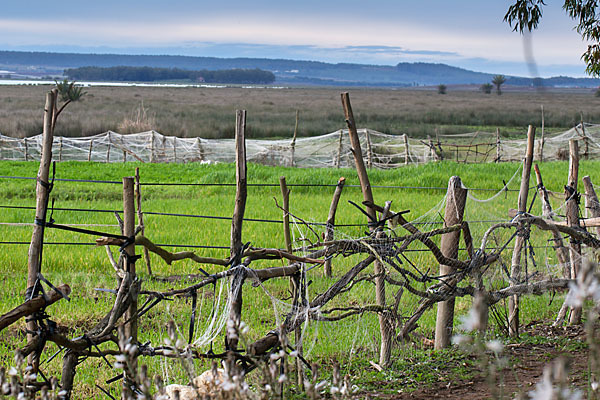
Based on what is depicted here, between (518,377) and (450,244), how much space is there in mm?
1142

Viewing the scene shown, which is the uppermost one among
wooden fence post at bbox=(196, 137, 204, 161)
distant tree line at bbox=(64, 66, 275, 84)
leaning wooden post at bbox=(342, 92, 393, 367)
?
distant tree line at bbox=(64, 66, 275, 84)

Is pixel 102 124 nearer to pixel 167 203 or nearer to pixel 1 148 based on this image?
pixel 1 148

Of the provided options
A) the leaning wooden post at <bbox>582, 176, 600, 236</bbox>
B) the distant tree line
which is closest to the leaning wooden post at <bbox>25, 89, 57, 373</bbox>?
the leaning wooden post at <bbox>582, 176, 600, 236</bbox>

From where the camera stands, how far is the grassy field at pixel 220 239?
489 cm

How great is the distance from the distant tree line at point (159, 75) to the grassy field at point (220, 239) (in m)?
168

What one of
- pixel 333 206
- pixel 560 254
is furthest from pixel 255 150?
pixel 560 254

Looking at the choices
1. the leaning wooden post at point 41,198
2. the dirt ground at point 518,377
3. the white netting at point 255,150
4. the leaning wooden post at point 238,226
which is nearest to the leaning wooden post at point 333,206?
the dirt ground at point 518,377

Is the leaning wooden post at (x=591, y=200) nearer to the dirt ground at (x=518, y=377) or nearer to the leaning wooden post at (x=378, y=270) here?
the dirt ground at (x=518, y=377)

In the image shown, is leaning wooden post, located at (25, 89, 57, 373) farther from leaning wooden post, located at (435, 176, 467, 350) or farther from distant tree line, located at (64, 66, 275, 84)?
distant tree line, located at (64, 66, 275, 84)

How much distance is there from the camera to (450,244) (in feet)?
15.9

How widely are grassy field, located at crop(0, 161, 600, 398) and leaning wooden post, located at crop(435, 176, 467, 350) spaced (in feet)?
0.59

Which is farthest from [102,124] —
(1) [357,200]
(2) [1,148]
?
(1) [357,200]

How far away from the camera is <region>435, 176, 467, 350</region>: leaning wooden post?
4.80 meters

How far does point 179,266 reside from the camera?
26.7 ft
